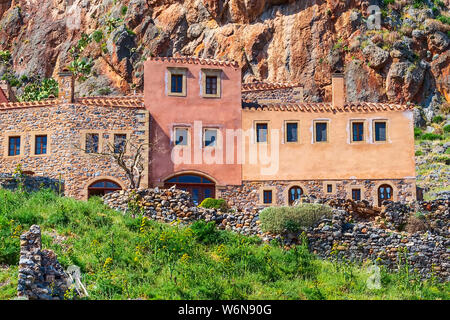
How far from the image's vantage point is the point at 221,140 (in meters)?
36.5

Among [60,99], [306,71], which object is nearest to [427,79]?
[306,71]

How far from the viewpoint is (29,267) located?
17.8 m

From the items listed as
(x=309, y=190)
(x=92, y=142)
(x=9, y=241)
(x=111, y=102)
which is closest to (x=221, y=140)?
(x=309, y=190)

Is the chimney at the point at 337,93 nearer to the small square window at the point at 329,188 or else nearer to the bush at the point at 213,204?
the small square window at the point at 329,188

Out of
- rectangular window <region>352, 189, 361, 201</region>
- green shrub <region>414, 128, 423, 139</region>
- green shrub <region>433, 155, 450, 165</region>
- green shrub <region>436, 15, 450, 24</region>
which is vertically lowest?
rectangular window <region>352, 189, 361, 201</region>

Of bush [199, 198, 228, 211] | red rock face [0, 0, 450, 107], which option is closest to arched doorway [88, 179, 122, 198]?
bush [199, 198, 228, 211]

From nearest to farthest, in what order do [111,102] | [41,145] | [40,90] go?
[41,145]
[111,102]
[40,90]

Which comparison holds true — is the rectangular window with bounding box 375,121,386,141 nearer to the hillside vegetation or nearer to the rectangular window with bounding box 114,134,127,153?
the hillside vegetation

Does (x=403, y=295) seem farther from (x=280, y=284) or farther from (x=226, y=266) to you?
(x=226, y=266)

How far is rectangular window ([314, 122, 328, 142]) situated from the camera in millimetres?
36688

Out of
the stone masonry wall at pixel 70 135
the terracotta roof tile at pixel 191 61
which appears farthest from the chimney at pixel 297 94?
the stone masonry wall at pixel 70 135

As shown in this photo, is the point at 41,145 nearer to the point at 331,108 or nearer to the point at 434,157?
the point at 331,108

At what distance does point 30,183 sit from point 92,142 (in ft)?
13.0

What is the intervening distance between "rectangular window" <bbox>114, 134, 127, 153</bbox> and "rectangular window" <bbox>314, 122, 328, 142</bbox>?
10.9 meters
